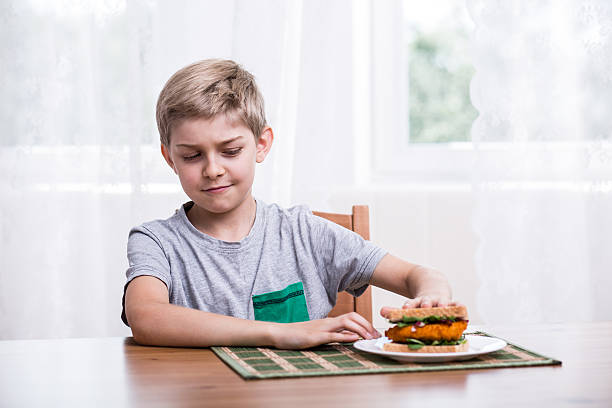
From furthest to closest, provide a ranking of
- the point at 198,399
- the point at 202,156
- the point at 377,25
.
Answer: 1. the point at 377,25
2. the point at 202,156
3. the point at 198,399

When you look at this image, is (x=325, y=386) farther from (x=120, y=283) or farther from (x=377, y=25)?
(x=377, y=25)

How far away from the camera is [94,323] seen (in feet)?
7.04

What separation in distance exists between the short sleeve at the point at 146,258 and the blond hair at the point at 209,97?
0.18 meters

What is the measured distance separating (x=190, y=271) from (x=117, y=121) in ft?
3.07

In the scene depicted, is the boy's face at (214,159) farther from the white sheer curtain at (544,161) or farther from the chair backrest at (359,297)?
the white sheer curtain at (544,161)

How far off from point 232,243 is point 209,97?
0.28m

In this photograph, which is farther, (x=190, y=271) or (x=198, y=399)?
(x=190, y=271)

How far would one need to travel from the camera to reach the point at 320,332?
101 centimetres

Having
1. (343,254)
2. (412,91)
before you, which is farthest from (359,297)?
(412,91)

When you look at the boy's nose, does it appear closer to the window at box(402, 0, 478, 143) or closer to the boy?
the boy

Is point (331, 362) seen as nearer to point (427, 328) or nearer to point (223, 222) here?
point (427, 328)

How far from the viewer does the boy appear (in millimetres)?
1268

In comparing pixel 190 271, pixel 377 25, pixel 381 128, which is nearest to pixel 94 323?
pixel 190 271

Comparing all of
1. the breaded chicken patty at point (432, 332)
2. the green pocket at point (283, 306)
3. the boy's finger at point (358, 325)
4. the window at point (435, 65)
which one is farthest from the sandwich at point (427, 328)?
the window at point (435, 65)
